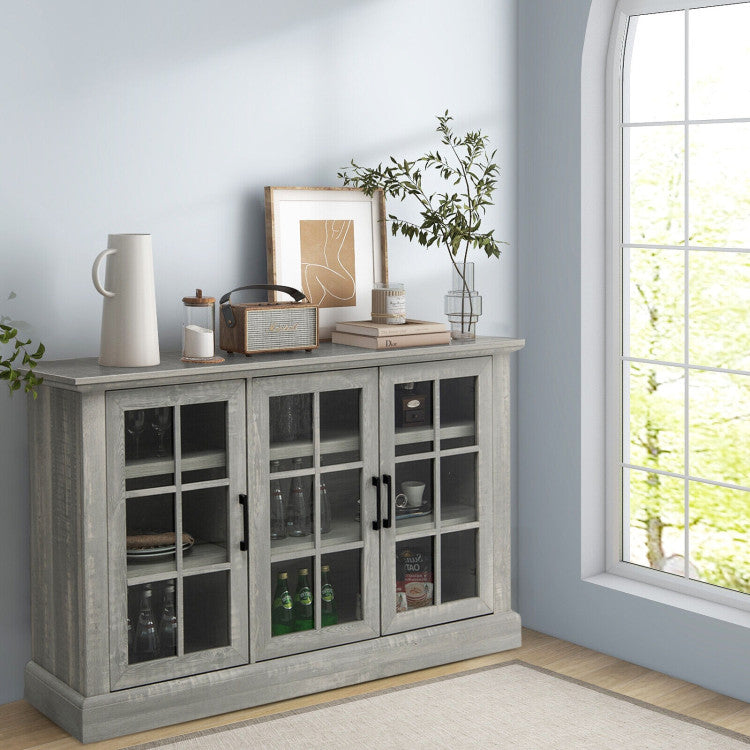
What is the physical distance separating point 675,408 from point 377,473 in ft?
3.61

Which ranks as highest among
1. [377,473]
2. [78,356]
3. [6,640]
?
[78,356]

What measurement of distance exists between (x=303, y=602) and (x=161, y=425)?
0.73 meters

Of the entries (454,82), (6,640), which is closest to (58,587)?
(6,640)

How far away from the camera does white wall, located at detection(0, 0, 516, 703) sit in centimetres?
319

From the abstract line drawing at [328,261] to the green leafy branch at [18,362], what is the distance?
91 centimetres

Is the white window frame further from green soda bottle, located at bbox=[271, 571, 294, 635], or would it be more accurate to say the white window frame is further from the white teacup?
green soda bottle, located at bbox=[271, 571, 294, 635]

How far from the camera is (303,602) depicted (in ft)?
11.0

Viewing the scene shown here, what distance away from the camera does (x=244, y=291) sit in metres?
3.57

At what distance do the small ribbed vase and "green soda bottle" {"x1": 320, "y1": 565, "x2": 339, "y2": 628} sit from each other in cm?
90

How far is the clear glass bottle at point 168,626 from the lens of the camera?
312cm

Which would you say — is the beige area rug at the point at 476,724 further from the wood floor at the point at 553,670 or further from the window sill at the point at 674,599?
the window sill at the point at 674,599

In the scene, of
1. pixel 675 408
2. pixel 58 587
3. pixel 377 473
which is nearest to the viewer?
pixel 58 587

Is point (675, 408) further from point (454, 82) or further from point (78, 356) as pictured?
point (78, 356)

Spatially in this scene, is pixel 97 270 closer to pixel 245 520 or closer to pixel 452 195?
pixel 245 520
